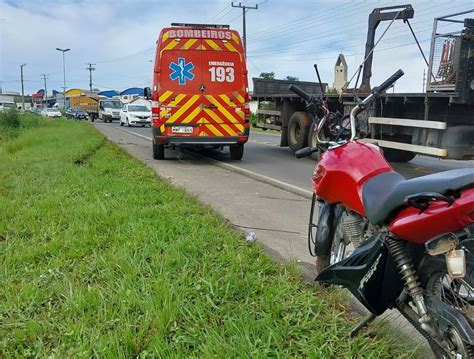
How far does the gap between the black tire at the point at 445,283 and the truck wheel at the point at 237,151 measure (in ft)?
28.5

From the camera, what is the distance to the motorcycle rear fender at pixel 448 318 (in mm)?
1796

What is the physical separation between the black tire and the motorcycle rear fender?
47 millimetres

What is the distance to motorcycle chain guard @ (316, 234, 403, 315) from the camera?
219cm

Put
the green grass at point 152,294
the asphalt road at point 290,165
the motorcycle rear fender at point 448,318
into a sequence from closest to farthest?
the motorcycle rear fender at point 448,318, the green grass at point 152,294, the asphalt road at point 290,165

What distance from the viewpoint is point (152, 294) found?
2896 mm

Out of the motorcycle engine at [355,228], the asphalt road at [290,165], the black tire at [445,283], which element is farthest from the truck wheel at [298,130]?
the black tire at [445,283]

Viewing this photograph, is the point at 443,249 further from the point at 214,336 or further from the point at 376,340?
the point at 214,336

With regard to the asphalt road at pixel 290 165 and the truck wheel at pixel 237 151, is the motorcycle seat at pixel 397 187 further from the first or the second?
the truck wheel at pixel 237 151

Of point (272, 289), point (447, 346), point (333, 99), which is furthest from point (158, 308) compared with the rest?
point (333, 99)

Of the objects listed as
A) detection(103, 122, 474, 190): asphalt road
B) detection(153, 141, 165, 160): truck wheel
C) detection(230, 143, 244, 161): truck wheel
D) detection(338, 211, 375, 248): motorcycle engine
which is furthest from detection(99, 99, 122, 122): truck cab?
detection(338, 211, 375, 248): motorcycle engine

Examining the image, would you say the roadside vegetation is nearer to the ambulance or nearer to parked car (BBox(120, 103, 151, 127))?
parked car (BBox(120, 103, 151, 127))

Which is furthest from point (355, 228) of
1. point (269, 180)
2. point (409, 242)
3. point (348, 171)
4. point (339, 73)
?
point (339, 73)

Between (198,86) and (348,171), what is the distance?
301 inches

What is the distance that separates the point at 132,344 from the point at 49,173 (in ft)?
18.9
